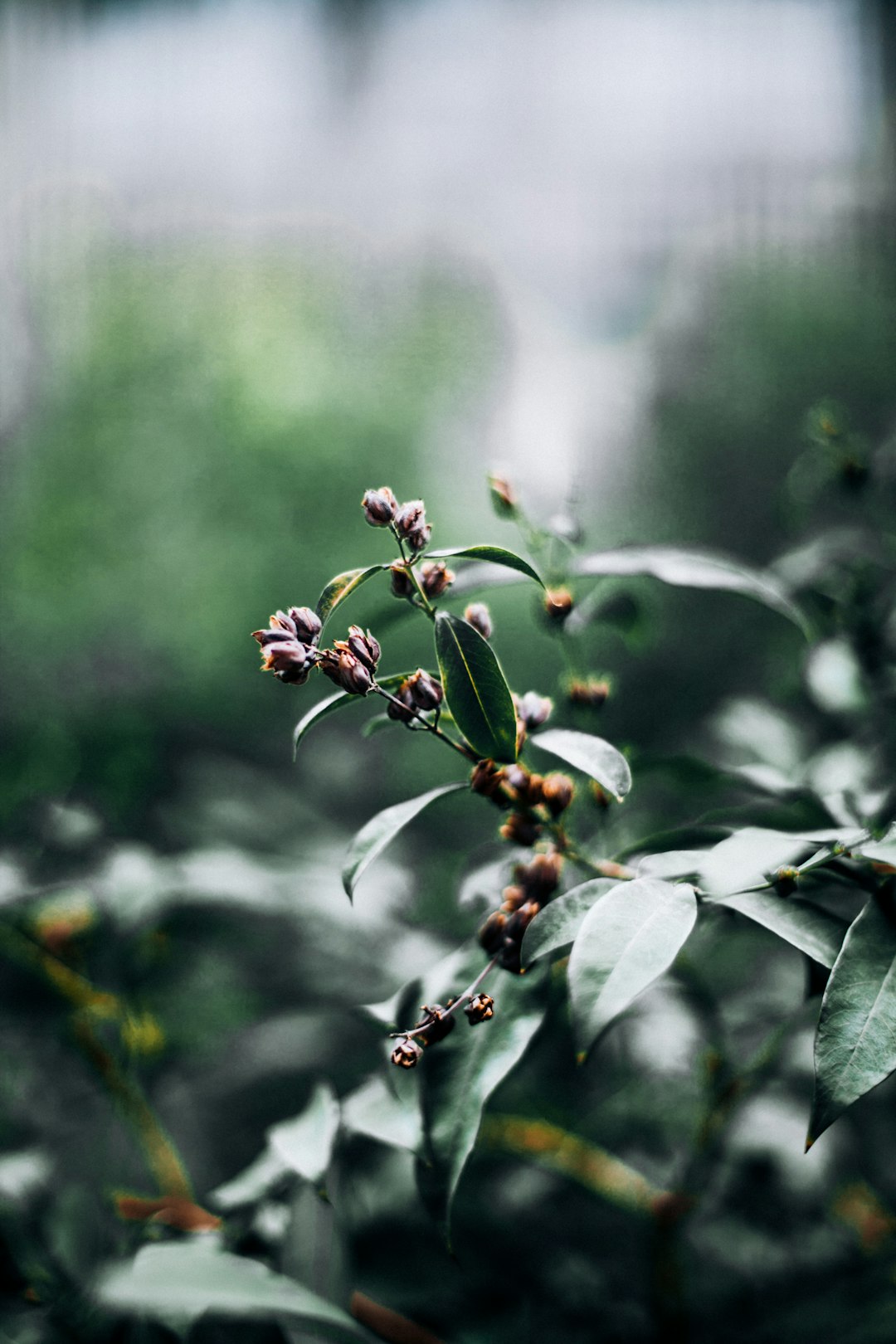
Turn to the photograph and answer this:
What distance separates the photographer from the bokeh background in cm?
147

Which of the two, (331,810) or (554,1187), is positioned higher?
(331,810)

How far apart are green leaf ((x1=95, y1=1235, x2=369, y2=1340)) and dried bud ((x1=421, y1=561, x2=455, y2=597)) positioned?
0.32 meters

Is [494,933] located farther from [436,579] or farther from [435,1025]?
[436,579]

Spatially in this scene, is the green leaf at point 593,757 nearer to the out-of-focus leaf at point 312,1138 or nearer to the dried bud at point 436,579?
the dried bud at point 436,579

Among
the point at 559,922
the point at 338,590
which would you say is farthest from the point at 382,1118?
the point at 338,590

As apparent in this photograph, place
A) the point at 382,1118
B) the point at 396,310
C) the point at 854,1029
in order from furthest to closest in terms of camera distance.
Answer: the point at 396,310
the point at 382,1118
the point at 854,1029

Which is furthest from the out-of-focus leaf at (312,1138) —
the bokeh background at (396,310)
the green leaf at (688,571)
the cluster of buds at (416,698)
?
the bokeh background at (396,310)

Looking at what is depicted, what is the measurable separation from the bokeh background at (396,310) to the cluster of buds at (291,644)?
38.7 inches

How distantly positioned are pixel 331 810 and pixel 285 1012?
0.38 metres

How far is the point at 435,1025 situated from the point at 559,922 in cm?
7

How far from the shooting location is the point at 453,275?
1523 millimetres

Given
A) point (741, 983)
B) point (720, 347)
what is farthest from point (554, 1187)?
Answer: point (720, 347)

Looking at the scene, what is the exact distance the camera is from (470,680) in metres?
0.40

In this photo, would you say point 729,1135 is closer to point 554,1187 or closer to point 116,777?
point 554,1187
